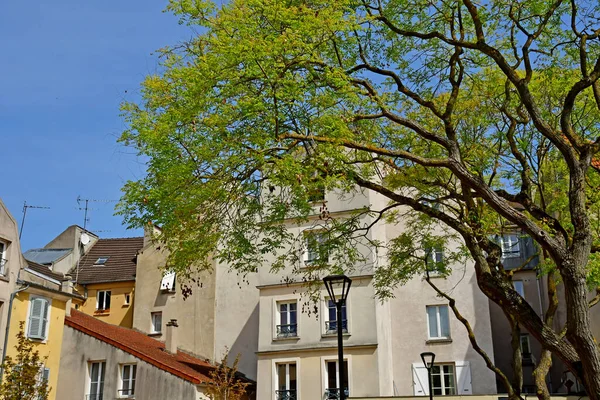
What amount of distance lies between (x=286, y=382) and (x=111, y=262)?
14548 millimetres

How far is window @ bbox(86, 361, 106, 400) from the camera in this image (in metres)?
31.2

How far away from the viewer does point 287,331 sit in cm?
3319

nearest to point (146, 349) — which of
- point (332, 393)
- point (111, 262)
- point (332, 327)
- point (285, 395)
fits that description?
point (285, 395)

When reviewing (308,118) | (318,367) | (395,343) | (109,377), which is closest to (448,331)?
(395,343)

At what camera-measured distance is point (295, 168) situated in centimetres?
1261

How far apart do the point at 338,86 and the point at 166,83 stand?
371 cm

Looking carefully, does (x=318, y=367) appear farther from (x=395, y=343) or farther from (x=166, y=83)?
(x=166, y=83)

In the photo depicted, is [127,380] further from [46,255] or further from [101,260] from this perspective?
[46,255]

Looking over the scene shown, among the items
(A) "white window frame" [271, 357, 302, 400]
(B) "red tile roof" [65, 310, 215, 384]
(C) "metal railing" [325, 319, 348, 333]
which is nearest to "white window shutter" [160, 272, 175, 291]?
→ (B) "red tile roof" [65, 310, 215, 384]

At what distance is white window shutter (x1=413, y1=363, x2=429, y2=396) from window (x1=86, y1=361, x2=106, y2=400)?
13.6m

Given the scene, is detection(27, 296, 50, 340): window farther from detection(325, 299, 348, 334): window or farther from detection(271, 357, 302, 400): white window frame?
detection(325, 299, 348, 334): window

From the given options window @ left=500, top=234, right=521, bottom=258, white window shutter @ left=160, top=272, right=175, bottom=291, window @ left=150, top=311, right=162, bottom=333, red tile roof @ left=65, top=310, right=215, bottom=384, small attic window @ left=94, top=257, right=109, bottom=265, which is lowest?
red tile roof @ left=65, top=310, right=215, bottom=384

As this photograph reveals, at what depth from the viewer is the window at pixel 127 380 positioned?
101ft

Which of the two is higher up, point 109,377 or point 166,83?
point 166,83
